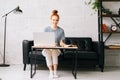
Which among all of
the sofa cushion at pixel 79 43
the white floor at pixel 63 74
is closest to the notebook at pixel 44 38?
the white floor at pixel 63 74

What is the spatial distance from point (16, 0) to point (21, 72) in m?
1.77

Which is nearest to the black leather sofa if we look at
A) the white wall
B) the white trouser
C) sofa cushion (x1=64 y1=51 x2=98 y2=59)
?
sofa cushion (x1=64 y1=51 x2=98 y2=59)

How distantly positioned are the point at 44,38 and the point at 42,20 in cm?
165

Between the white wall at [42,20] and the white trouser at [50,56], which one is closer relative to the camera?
the white trouser at [50,56]

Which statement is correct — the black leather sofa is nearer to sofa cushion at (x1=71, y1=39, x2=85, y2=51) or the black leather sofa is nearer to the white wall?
sofa cushion at (x1=71, y1=39, x2=85, y2=51)

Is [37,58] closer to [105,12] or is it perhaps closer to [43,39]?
[43,39]

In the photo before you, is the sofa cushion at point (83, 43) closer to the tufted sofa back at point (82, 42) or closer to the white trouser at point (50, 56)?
the tufted sofa back at point (82, 42)

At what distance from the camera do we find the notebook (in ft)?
13.3

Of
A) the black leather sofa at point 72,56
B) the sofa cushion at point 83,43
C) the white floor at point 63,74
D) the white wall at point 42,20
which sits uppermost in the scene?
the white wall at point 42,20

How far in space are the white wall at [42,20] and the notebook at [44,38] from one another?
1.58 meters

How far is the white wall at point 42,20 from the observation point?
5.59 meters

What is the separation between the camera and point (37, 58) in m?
4.84

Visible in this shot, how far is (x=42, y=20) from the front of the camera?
563 centimetres

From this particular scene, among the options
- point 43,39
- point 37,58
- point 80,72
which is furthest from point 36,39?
point 80,72
